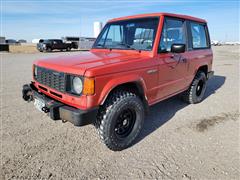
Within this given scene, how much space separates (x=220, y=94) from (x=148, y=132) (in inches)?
147

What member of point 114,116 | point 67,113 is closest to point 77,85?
point 67,113

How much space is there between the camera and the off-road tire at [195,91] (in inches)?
194

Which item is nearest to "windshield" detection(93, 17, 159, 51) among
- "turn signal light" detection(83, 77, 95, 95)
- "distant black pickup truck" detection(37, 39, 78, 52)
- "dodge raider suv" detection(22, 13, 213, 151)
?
"dodge raider suv" detection(22, 13, 213, 151)

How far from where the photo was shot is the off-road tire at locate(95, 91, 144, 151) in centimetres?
277

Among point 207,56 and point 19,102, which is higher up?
point 207,56

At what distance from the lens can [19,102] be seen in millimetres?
5039

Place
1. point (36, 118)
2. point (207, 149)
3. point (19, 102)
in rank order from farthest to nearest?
point (19, 102)
point (36, 118)
point (207, 149)

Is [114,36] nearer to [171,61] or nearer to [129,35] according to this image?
[129,35]

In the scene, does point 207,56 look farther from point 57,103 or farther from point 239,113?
point 57,103

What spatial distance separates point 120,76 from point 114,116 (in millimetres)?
590

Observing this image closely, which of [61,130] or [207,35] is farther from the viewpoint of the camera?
[207,35]

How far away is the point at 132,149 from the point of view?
Result: 3111mm

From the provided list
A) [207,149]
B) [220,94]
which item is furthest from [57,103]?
[220,94]

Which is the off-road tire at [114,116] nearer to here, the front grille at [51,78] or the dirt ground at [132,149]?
the dirt ground at [132,149]
